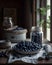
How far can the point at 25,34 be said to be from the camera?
2354 mm

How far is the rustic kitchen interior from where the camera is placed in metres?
1.46

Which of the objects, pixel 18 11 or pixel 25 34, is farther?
pixel 18 11

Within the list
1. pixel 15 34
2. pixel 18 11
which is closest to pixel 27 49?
pixel 15 34

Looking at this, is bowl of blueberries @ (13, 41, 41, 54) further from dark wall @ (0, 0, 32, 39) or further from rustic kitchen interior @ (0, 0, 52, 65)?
dark wall @ (0, 0, 32, 39)

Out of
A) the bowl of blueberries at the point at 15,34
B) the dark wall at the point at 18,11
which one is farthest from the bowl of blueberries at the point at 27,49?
the dark wall at the point at 18,11

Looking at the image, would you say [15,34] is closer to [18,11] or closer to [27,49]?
[27,49]

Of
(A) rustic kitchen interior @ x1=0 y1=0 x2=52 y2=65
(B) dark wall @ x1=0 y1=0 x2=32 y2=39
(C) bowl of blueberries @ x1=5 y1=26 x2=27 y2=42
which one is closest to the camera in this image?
(A) rustic kitchen interior @ x1=0 y1=0 x2=52 y2=65

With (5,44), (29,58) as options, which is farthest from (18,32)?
(29,58)

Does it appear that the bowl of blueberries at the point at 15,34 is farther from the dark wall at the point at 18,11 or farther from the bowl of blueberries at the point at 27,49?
the dark wall at the point at 18,11

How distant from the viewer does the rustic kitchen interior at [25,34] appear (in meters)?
1.46

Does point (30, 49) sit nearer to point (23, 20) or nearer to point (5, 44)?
point (5, 44)

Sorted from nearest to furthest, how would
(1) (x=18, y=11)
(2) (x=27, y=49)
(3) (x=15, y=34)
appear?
(2) (x=27, y=49) < (3) (x=15, y=34) < (1) (x=18, y=11)

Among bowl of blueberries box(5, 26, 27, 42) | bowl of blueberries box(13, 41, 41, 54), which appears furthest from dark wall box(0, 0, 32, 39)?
bowl of blueberries box(13, 41, 41, 54)

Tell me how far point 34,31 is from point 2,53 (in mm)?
576
